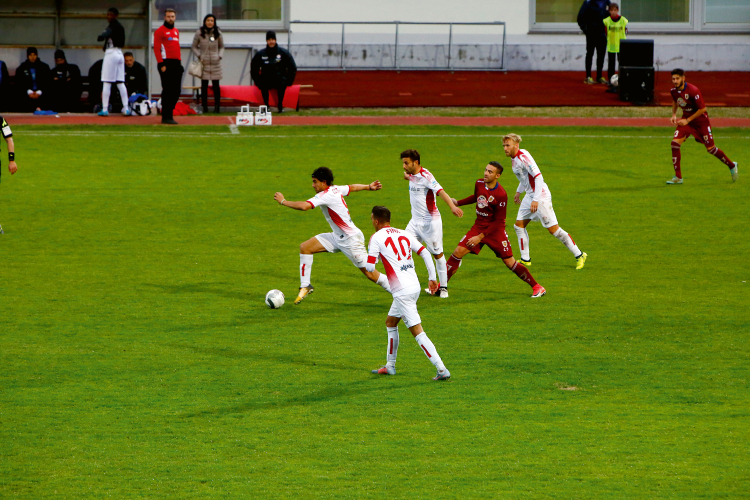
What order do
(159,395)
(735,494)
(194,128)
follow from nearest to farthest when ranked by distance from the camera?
1. (735,494)
2. (159,395)
3. (194,128)

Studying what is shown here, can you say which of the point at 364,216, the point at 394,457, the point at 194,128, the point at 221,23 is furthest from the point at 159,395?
the point at 221,23

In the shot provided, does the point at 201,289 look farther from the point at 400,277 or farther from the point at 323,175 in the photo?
the point at 400,277

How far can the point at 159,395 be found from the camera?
9062 mm

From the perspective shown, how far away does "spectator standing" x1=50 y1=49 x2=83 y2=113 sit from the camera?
2741 cm

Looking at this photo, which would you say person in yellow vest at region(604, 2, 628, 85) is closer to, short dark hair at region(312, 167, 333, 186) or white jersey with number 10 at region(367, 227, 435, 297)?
short dark hair at region(312, 167, 333, 186)

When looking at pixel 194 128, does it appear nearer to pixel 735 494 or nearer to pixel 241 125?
pixel 241 125

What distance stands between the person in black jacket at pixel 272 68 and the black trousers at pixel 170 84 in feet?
9.56

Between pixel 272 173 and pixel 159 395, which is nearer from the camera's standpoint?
pixel 159 395

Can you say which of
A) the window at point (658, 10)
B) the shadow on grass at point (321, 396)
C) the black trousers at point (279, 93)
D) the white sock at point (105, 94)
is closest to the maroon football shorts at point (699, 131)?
the shadow on grass at point (321, 396)

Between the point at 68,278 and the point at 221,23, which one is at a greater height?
the point at 221,23

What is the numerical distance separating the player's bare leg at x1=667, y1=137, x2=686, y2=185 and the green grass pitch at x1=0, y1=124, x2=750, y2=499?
0.43m

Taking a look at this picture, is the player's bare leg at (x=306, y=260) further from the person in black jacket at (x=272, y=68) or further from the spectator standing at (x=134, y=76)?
the spectator standing at (x=134, y=76)

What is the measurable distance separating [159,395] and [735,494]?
16.5 ft

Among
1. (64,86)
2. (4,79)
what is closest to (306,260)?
(64,86)
